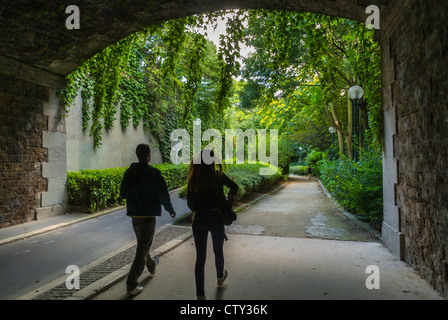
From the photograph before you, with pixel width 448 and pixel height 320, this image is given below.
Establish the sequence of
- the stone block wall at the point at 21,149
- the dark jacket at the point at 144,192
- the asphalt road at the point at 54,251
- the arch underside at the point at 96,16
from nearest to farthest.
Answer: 1. the dark jacket at the point at 144,192
2. the asphalt road at the point at 54,251
3. the arch underside at the point at 96,16
4. the stone block wall at the point at 21,149

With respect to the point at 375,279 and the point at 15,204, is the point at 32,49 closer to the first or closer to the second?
the point at 15,204

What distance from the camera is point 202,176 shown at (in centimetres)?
338

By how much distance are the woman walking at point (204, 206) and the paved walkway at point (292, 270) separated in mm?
418

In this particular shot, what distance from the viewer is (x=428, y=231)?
365 cm

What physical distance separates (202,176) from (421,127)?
301cm

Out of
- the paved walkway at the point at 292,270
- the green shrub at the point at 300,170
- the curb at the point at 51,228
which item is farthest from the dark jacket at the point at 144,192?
the green shrub at the point at 300,170

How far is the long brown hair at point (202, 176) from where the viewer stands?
338cm

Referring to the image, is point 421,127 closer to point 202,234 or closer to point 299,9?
point 299,9

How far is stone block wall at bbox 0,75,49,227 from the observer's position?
6551mm

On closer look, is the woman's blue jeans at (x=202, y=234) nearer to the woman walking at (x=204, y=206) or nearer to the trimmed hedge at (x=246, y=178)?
the woman walking at (x=204, y=206)

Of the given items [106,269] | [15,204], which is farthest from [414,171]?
[15,204]

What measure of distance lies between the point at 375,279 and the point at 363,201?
319 cm

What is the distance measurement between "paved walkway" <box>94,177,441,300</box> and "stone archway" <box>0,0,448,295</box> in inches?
16.8

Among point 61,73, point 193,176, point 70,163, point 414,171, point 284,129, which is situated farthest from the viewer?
point 284,129
